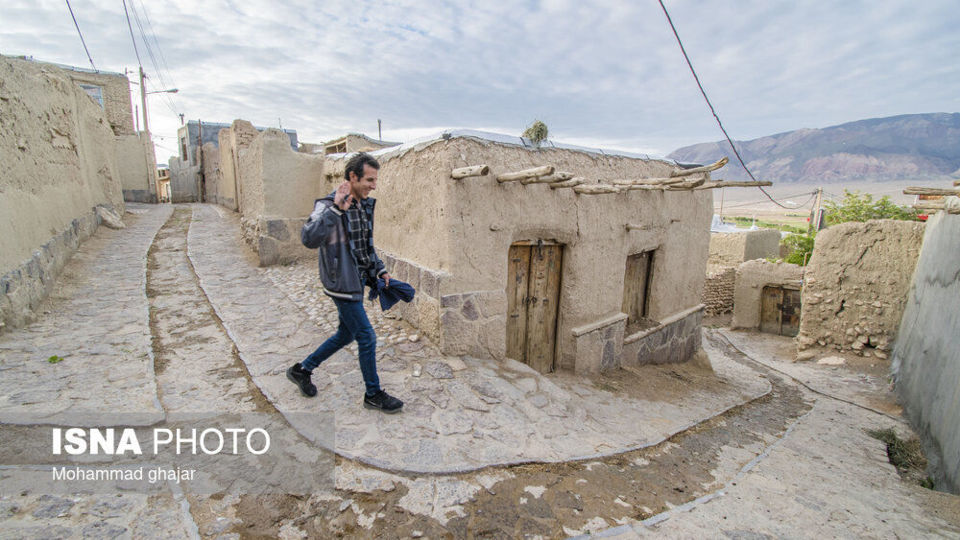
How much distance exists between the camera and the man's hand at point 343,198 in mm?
2885

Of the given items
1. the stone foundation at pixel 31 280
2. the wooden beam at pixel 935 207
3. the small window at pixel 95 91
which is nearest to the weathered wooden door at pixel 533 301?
the wooden beam at pixel 935 207

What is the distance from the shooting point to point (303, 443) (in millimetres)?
2736

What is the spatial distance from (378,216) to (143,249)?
189 inches

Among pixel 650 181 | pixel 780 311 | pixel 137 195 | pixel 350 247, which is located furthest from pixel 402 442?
pixel 137 195

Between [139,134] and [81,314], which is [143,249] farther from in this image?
[139,134]

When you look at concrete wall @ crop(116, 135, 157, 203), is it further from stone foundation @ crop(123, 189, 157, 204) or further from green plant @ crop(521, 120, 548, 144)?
green plant @ crop(521, 120, 548, 144)

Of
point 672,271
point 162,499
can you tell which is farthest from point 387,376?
point 672,271

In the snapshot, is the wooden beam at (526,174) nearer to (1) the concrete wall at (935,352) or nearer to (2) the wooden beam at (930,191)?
(1) the concrete wall at (935,352)

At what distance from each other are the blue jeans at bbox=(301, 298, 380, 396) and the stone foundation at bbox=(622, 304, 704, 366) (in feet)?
14.5

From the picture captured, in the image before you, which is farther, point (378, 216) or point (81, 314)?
point (378, 216)

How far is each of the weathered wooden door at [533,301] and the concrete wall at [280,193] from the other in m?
4.27

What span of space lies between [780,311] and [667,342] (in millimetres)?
8052

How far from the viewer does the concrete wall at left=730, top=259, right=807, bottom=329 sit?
12.7 metres

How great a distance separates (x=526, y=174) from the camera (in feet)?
13.6
